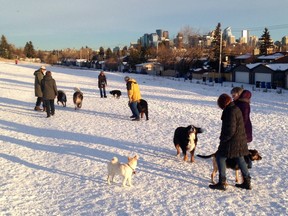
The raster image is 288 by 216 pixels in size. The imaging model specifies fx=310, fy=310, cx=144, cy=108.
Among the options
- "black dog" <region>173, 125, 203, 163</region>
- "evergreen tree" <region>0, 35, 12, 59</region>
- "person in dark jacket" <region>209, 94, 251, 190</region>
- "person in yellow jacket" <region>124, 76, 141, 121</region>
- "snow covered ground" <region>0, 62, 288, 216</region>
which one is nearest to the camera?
"snow covered ground" <region>0, 62, 288, 216</region>

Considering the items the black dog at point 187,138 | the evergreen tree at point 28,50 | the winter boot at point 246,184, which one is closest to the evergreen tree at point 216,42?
the black dog at point 187,138

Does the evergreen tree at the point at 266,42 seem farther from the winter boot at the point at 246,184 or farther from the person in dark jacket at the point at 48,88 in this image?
the winter boot at the point at 246,184

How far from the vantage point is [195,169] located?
21.4 feet

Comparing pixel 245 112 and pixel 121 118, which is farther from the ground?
pixel 245 112

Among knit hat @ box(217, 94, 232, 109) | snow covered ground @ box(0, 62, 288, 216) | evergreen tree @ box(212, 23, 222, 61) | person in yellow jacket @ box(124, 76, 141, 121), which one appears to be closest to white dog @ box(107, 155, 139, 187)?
snow covered ground @ box(0, 62, 288, 216)

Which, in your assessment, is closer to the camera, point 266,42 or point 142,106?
point 142,106

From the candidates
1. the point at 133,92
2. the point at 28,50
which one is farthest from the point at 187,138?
the point at 28,50

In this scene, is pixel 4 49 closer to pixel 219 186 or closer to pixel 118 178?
pixel 118 178

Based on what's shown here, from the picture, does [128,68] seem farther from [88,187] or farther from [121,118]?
[88,187]

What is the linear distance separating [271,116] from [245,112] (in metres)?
8.80

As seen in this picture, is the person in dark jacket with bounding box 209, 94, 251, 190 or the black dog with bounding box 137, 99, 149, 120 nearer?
the person in dark jacket with bounding box 209, 94, 251, 190

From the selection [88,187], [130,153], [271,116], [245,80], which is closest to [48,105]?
[130,153]

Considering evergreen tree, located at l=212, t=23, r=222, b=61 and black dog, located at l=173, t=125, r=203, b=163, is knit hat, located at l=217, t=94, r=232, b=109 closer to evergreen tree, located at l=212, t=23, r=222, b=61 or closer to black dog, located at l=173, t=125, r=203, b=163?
black dog, located at l=173, t=125, r=203, b=163

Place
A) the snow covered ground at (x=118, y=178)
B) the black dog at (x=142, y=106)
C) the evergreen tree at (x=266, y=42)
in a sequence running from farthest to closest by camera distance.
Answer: the evergreen tree at (x=266, y=42), the black dog at (x=142, y=106), the snow covered ground at (x=118, y=178)
